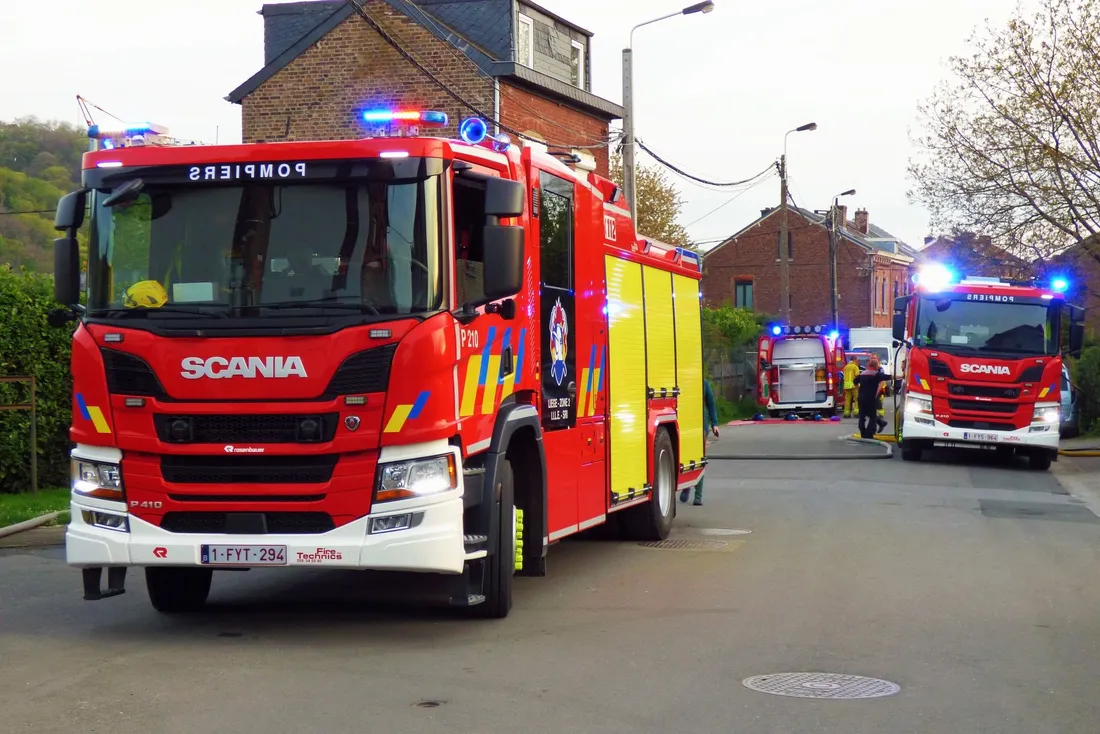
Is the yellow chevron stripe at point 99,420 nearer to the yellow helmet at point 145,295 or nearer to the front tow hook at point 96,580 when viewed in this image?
the yellow helmet at point 145,295

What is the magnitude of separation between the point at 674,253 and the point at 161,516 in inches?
284

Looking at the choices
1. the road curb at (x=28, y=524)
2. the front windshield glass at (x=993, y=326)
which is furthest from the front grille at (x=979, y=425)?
the road curb at (x=28, y=524)

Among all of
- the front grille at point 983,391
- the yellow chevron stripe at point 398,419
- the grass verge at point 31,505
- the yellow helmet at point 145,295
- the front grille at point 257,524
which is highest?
the yellow helmet at point 145,295

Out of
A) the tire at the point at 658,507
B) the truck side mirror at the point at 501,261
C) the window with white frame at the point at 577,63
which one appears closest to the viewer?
the truck side mirror at the point at 501,261

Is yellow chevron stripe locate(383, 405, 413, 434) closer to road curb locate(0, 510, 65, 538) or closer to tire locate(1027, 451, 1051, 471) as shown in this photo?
road curb locate(0, 510, 65, 538)

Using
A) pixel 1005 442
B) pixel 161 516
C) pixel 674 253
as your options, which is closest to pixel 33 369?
pixel 674 253

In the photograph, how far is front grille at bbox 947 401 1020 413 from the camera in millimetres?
23109

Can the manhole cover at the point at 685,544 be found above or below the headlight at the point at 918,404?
below

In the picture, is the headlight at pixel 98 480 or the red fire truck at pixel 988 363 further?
the red fire truck at pixel 988 363

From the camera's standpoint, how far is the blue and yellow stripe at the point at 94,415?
8078 mm

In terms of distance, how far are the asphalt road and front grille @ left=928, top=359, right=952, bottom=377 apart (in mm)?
9904

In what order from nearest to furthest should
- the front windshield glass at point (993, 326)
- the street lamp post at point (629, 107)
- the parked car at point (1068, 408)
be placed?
the front windshield glass at point (993, 326), the street lamp post at point (629, 107), the parked car at point (1068, 408)

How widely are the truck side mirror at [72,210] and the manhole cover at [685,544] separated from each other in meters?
6.40

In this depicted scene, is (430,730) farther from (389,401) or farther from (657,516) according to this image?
(657,516)
